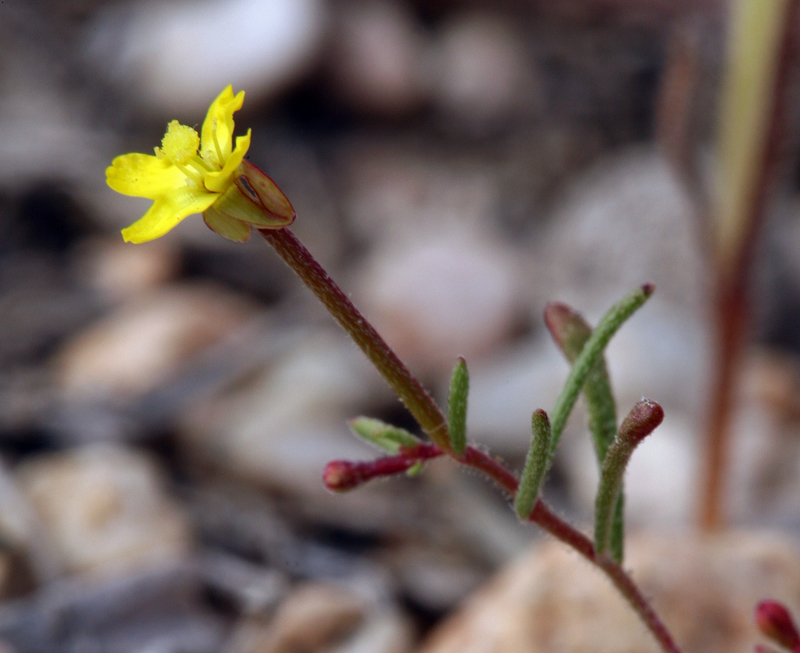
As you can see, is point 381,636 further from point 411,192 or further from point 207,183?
point 411,192

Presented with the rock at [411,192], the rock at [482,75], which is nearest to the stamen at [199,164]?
the rock at [411,192]

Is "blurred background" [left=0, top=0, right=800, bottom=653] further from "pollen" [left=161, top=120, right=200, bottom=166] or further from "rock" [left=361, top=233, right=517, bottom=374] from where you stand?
"pollen" [left=161, top=120, right=200, bottom=166]

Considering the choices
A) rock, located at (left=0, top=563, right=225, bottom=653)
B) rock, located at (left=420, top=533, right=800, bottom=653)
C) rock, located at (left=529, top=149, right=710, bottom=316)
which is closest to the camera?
rock, located at (left=420, top=533, right=800, bottom=653)

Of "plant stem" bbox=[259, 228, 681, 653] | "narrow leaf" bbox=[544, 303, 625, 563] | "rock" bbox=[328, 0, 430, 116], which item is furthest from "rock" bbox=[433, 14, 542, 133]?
"plant stem" bbox=[259, 228, 681, 653]

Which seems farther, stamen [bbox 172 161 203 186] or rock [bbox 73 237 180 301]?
rock [bbox 73 237 180 301]

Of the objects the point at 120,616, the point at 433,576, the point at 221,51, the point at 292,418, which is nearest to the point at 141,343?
the point at 292,418

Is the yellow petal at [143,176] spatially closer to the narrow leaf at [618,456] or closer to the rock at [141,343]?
the narrow leaf at [618,456]

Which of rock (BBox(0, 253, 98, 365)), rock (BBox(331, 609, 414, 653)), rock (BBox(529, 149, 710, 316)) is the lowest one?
rock (BBox(331, 609, 414, 653))
